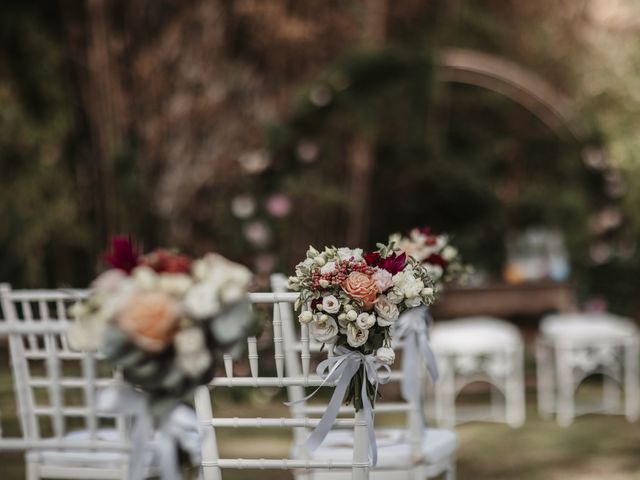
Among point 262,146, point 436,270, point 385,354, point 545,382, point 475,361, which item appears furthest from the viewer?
point 262,146

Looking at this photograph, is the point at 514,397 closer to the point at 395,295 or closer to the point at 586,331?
the point at 586,331

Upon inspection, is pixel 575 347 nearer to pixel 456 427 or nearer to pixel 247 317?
pixel 456 427

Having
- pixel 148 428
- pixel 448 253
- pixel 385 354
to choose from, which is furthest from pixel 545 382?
pixel 148 428

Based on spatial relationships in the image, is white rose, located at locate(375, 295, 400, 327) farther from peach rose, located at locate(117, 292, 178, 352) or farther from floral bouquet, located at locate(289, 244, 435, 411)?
peach rose, located at locate(117, 292, 178, 352)

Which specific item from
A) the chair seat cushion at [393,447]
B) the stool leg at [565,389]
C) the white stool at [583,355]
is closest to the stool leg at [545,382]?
the white stool at [583,355]

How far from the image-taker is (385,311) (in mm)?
2000

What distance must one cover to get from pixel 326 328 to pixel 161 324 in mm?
617

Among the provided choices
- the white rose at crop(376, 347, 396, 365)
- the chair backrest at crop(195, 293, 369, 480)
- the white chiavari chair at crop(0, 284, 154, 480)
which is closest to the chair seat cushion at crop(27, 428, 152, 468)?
the white chiavari chair at crop(0, 284, 154, 480)

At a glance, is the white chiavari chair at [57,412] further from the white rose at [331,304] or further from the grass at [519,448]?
the grass at [519,448]

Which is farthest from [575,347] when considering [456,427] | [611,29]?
[611,29]

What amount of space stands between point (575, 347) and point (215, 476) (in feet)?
11.8

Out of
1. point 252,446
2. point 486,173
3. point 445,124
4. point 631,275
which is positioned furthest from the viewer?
point 445,124

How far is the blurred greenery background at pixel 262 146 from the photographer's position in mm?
6457

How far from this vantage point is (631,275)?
7102 mm
